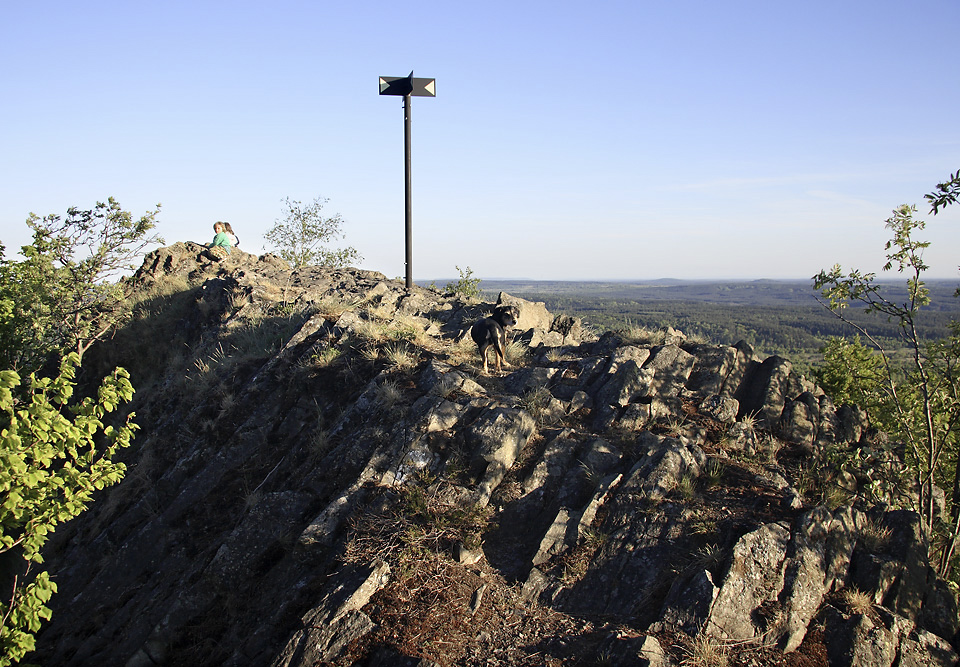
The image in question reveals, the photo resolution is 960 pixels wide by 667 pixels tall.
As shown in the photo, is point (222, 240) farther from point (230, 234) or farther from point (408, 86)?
point (408, 86)

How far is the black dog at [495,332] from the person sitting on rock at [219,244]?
12271 mm

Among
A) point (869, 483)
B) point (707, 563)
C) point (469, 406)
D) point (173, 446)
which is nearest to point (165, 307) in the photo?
point (173, 446)

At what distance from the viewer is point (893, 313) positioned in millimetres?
7297

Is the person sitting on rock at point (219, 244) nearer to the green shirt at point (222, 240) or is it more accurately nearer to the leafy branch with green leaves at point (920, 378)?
the green shirt at point (222, 240)

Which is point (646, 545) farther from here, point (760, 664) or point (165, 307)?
point (165, 307)

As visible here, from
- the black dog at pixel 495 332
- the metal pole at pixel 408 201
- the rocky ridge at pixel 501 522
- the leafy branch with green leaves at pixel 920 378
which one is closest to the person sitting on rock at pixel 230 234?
the metal pole at pixel 408 201

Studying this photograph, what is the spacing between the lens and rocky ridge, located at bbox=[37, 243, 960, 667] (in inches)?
202

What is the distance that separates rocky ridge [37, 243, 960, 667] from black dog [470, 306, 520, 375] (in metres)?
Result: 0.40

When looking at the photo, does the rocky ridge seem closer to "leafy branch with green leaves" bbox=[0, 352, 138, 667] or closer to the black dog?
the black dog

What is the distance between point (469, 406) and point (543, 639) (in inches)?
127

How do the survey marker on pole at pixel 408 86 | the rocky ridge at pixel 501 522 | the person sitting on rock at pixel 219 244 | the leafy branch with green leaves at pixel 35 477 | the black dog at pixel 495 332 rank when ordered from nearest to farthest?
the rocky ridge at pixel 501 522 → the leafy branch with green leaves at pixel 35 477 → the black dog at pixel 495 332 → the survey marker on pole at pixel 408 86 → the person sitting on rock at pixel 219 244

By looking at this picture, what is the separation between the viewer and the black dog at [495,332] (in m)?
9.30

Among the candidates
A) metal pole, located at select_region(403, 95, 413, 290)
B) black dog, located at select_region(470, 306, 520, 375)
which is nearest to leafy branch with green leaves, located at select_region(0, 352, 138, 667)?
black dog, located at select_region(470, 306, 520, 375)

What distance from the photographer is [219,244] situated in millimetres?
18266
